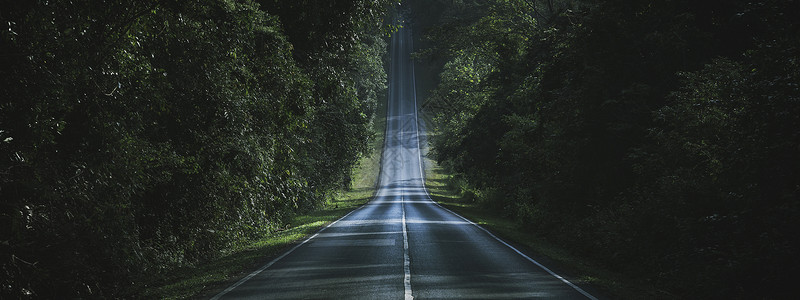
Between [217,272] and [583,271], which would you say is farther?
[583,271]

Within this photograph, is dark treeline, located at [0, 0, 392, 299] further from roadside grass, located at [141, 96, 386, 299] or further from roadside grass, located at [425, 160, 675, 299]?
roadside grass, located at [425, 160, 675, 299]

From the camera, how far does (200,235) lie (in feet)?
50.7

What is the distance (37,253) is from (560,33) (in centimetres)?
1800

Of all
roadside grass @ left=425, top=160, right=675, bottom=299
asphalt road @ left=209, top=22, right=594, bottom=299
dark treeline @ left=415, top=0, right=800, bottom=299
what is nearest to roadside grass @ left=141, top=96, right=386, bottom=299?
asphalt road @ left=209, top=22, right=594, bottom=299

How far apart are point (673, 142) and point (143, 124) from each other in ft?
37.9

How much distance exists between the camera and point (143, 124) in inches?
431

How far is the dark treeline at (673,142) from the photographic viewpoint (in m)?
9.00

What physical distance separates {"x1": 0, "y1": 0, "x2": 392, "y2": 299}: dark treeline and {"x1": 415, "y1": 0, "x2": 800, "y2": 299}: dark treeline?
7.46 meters

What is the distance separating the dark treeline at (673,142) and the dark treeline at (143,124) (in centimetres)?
746

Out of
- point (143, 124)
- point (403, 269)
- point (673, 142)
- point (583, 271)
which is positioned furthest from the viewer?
point (673, 142)

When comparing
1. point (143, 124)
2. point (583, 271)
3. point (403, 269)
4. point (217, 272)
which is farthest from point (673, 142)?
point (143, 124)

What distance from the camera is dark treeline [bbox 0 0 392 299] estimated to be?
23.6ft

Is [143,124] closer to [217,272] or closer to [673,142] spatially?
[217,272]

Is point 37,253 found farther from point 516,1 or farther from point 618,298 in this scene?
point 516,1
